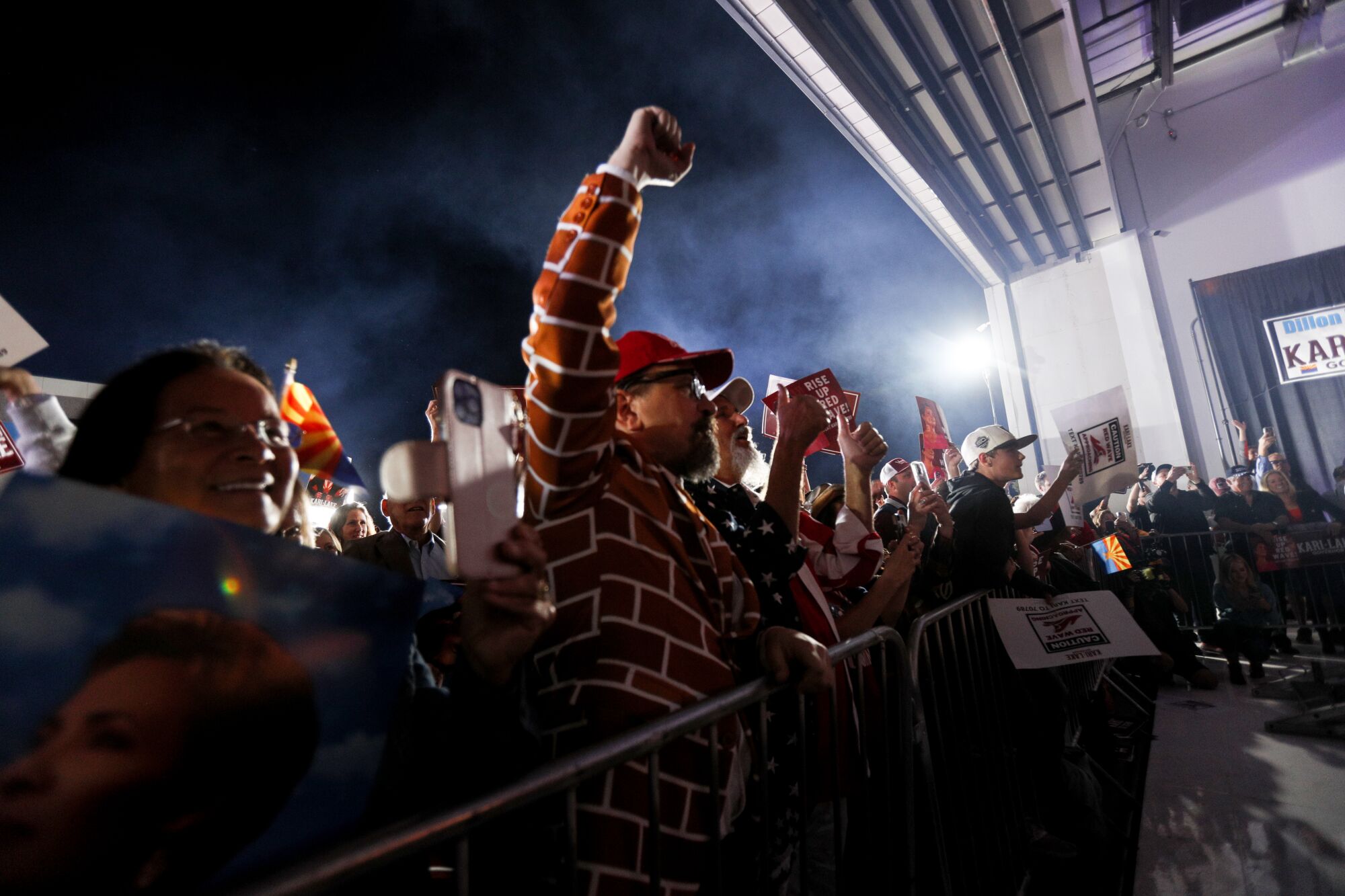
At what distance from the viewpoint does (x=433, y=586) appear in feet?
3.13

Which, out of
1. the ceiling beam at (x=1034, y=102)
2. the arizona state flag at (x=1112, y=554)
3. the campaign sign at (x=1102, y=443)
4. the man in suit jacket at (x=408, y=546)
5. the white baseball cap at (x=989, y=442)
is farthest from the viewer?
the ceiling beam at (x=1034, y=102)

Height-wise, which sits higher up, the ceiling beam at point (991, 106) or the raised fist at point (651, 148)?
the ceiling beam at point (991, 106)

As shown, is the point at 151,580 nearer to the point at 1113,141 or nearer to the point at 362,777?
the point at 362,777

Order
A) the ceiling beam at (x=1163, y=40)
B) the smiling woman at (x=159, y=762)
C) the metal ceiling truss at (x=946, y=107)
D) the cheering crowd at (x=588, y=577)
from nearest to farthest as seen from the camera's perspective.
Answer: the smiling woman at (x=159, y=762)
the cheering crowd at (x=588, y=577)
the metal ceiling truss at (x=946, y=107)
the ceiling beam at (x=1163, y=40)

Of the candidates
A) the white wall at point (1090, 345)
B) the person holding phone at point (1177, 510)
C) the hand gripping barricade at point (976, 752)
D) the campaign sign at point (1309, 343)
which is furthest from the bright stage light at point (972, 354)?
the hand gripping barricade at point (976, 752)

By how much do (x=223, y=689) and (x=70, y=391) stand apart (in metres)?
10.8

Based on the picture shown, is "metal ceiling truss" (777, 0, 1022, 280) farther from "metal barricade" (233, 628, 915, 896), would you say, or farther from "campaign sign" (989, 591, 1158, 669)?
"metal barricade" (233, 628, 915, 896)

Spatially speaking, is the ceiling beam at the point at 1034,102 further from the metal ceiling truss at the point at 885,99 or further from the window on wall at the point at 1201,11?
the window on wall at the point at 1201,11

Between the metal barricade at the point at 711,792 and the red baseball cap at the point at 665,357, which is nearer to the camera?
the metal barricade at the point at 711,792

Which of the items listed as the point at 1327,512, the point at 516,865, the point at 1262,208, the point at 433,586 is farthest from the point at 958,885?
the point at 1262,208

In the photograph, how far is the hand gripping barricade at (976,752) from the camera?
2.21m

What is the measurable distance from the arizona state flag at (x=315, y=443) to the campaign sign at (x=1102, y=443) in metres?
4.32

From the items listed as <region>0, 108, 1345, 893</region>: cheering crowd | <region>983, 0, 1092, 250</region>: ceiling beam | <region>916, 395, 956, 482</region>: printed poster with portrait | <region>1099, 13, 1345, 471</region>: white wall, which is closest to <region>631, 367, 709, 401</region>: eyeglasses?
<region>0, 108, 1345, 893</region>: cheering crowd

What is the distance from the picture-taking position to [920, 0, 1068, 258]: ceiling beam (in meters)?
7.04
